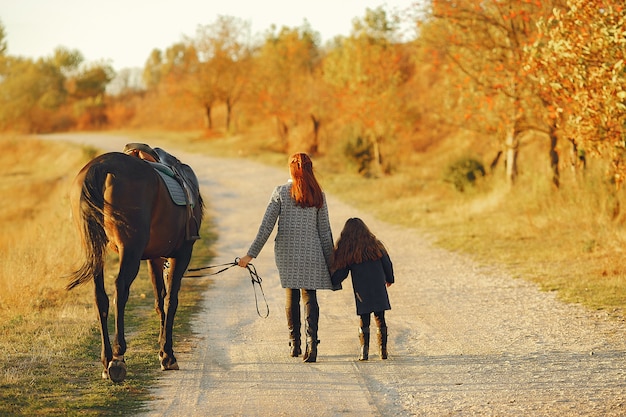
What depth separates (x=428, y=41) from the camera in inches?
→ 717

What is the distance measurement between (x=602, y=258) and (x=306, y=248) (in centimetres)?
659

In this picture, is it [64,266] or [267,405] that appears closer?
[267,405]

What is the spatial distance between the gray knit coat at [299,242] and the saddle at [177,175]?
659mm

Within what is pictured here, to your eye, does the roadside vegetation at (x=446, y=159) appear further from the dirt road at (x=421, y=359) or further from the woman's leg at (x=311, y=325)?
the woman's leg at (x=311, y=325)

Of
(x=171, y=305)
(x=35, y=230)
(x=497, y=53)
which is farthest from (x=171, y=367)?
(x=497, y=53)

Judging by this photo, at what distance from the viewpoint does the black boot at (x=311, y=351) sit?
6840 mm

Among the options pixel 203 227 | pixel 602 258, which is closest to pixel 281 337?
pixel 602 258

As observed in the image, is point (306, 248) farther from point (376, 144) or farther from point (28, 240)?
point (376, 144)

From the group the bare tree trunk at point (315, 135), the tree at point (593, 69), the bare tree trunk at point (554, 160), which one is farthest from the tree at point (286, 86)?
the tree at point (593, 69)

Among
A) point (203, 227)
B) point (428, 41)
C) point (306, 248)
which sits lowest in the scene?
point (203, 227)

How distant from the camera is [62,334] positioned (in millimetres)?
7750

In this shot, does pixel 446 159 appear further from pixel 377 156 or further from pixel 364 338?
pixel 364 338

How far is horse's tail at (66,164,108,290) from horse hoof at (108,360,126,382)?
750 mm

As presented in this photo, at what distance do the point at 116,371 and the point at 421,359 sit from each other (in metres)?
2.68
